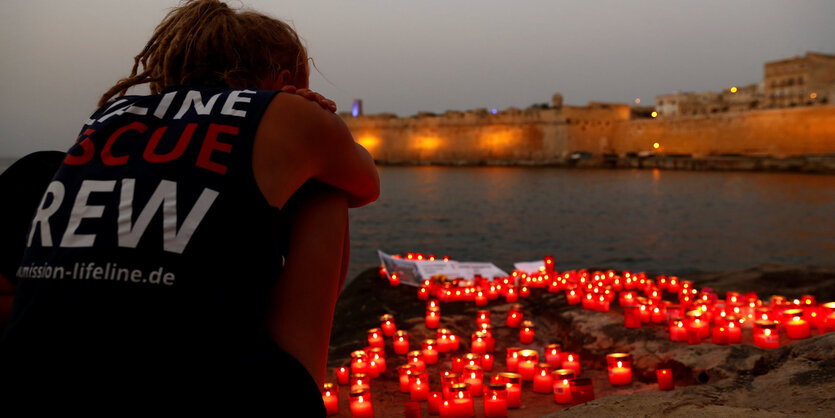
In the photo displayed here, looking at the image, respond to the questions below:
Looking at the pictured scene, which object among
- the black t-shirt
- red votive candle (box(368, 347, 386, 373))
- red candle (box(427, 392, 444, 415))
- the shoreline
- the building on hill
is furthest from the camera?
the building on hill

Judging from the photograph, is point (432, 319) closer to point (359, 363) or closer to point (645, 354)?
point (359, 363)

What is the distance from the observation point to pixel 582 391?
2.44 metres

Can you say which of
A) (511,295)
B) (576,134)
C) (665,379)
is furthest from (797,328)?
(576,134)

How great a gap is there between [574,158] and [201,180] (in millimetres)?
39237

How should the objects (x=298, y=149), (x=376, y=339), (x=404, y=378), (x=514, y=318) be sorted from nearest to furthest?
(x=298, y=149), (x=404, y=378), (x=376, y=339), (x=514, y=318)

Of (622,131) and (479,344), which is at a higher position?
(622,131)

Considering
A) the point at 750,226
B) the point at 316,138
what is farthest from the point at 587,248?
the point at 316,138

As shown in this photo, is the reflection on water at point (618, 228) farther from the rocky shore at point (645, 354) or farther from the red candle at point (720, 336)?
the red candle at point (720, 336)

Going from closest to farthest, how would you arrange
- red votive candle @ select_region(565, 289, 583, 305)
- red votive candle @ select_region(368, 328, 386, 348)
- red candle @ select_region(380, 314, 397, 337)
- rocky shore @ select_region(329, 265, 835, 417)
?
rocky shore @ select_region(329, 265, 835, 417), red votive candle @ select_region(368, 328, 386, 348), red candle @ select_region(380, 314, 397, 337), red votive candle @ select_region(565, 289, 583, 305)

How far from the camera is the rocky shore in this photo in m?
1.70

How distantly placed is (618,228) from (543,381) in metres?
8.37

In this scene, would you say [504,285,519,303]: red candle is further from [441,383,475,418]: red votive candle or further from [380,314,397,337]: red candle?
[441,383,475,418]: red votive candle

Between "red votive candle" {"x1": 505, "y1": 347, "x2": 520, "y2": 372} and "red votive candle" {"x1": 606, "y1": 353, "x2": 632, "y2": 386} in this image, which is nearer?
"red votive candle" {"x1": 606, "y1": 353, "x2": 632, "y2": 386}

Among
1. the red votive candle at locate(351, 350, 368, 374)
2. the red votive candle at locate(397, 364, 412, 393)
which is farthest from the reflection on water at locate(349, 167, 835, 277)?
the red votive candle at locate(397, 364, 412, 393)
